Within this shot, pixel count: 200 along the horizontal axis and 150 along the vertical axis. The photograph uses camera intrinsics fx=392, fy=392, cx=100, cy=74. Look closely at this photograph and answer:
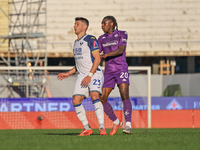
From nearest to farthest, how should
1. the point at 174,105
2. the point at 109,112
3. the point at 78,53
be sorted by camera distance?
1. the point at 78,53
2. the point at 109,112
3. the point at 174,105

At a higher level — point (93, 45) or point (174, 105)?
point (93, 45)

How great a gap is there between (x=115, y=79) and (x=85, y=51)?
0.78 m

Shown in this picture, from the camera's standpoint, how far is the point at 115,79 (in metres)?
6.52

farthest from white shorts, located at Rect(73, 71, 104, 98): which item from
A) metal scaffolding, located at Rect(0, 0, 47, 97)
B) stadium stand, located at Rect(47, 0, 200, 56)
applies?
stadium stand, located at Rect(47, 0, 200, 56)

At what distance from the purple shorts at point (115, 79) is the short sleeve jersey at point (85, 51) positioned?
1.52 feet

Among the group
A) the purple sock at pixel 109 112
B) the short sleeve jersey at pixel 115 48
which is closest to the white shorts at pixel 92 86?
the short sleeve jersey at pixel 115 48

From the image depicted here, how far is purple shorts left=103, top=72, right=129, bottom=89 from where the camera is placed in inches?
253

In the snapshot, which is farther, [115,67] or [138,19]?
[138,19]

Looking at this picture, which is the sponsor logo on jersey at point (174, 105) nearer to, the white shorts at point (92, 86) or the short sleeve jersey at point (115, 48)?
the short sleeve jersey at point (115, 48)

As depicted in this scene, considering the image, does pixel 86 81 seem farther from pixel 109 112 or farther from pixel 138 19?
pixel 138 19

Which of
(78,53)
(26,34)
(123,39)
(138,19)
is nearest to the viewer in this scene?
(78,53)

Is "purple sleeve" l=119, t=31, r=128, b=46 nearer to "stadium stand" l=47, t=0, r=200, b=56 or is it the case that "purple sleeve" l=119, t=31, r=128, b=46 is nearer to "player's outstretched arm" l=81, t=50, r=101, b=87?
"player's outstretched arm" l=81, t=50, r=101, b=87

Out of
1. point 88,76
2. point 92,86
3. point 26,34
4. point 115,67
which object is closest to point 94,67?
point 88,76

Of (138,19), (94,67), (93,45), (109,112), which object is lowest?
(109,112)
